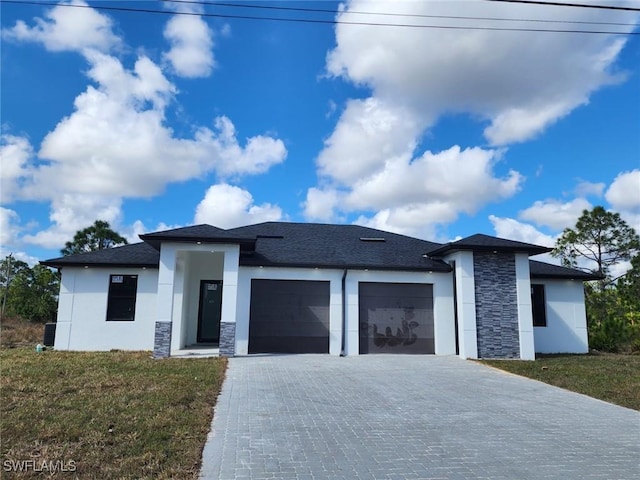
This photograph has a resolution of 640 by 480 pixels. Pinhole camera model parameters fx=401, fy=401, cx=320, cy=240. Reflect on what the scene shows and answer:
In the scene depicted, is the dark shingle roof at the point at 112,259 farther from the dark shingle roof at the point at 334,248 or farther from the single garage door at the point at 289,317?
the single garage door at the point at 289,317

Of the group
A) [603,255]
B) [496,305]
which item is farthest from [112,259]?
[603,255]

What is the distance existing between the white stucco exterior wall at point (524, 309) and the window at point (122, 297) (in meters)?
12.9

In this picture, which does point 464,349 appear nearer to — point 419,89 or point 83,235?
point 419,89

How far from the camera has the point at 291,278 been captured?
13.5 metres

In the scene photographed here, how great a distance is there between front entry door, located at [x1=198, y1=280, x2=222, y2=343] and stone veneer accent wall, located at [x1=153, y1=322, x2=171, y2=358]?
11.8 ft

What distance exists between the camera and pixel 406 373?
9.96 meters

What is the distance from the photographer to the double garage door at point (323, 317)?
13.3 metres

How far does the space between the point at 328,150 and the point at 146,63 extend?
7403 millimetres

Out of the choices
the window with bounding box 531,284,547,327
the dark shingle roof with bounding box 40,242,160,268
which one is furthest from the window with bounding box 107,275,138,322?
the window with bounding box 531,284,547,327

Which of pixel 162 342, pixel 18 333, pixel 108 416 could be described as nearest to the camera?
pixel 108 416

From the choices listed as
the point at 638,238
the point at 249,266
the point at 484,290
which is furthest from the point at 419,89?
the point at 638,238

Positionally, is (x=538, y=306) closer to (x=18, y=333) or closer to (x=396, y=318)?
(x=396, y=318)

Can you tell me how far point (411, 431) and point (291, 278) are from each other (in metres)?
8.51

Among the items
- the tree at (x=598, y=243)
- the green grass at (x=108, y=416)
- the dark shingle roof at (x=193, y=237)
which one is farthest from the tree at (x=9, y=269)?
the tree at (x=598, y=243)
